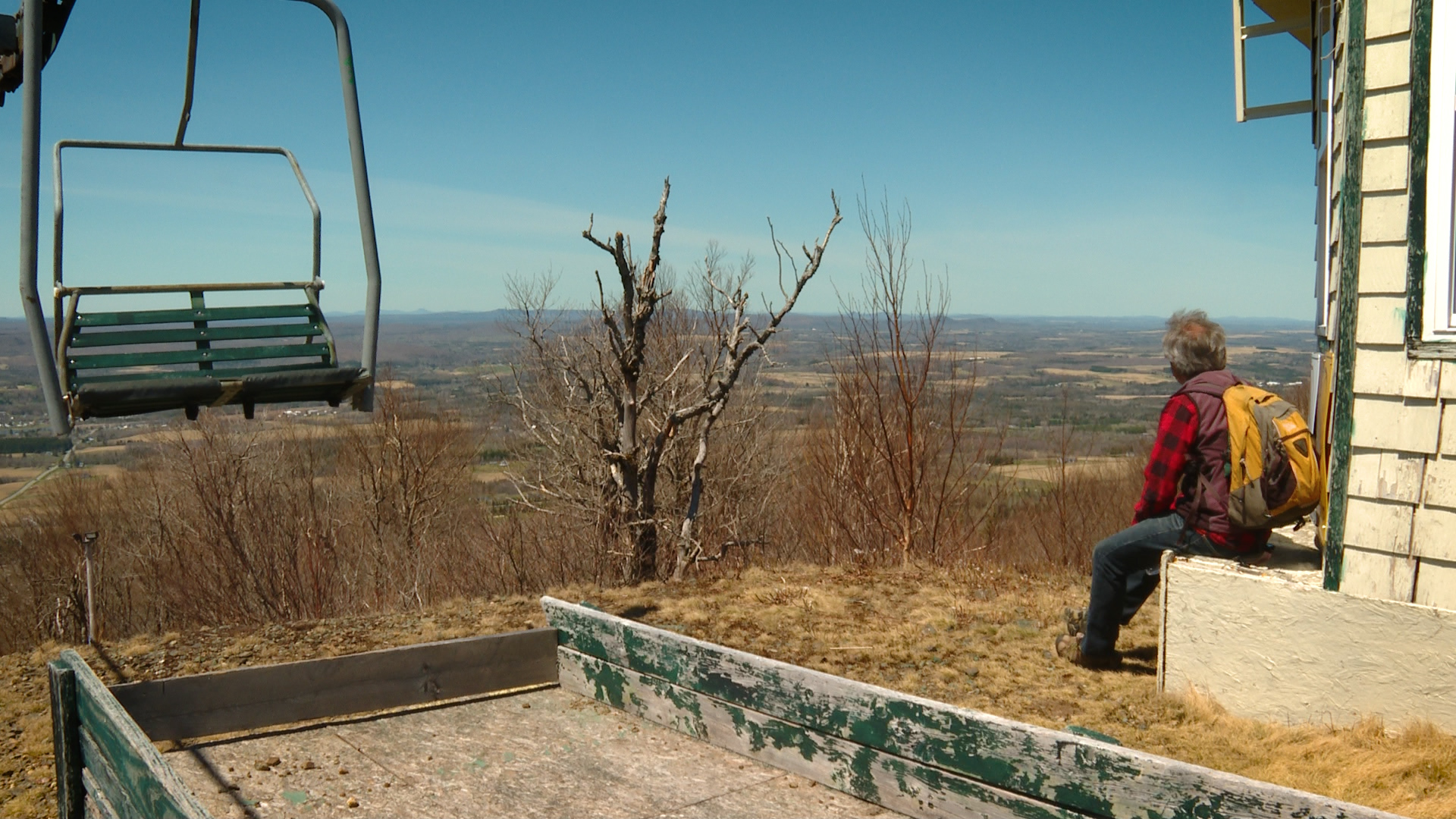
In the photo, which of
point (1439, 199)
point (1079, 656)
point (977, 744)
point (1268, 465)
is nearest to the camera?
point (977, 744)

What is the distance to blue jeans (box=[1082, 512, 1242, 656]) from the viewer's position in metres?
4.51

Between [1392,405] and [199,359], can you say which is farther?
[1392,405]

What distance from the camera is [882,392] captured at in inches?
396

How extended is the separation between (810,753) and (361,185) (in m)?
2.25

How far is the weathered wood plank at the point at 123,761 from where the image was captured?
6.95ft

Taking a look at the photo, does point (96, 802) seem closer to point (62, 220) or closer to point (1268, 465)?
point (62, 220)

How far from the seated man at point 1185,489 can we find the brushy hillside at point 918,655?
1.71 feet

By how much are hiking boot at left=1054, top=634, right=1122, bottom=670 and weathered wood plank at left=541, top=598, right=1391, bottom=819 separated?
226 cm

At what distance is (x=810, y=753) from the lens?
3246mm

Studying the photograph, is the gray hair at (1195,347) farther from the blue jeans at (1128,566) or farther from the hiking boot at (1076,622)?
the hiking boot at (1076,622)

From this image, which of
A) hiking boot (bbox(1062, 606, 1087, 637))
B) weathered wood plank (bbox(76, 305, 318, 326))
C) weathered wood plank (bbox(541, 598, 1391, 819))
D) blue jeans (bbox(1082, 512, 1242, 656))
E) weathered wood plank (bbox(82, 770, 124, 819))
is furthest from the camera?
hiking boot (bbox(1062, 606, 1087, 637))

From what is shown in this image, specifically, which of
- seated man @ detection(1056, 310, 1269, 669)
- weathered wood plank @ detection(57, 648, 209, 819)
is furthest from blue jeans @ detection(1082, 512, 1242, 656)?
weathered wood plank @ detection(57, 648, 209, 819)

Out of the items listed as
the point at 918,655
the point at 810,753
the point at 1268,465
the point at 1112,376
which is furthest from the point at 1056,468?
the point at 1112,376

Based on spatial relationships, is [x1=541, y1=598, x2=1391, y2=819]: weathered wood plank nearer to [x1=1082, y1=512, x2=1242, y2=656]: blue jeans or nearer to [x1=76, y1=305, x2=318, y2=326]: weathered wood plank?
[x1=76, y1=305, x2=318, y2=326]: weathered wood plank
